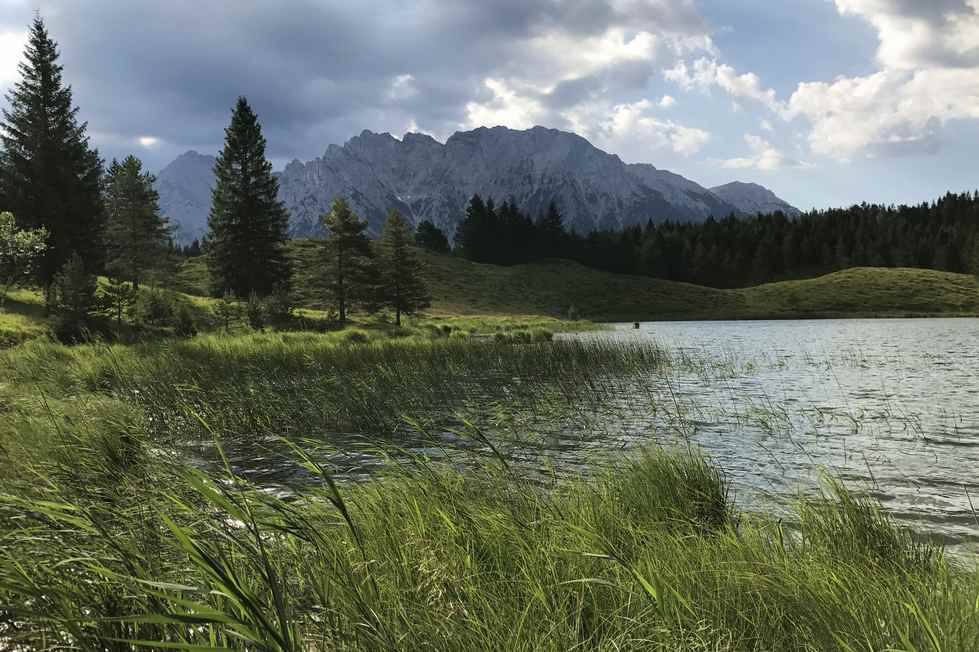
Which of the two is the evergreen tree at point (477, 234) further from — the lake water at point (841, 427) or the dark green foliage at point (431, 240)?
the lake water at point (841, 427)

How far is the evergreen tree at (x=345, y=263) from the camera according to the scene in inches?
1828

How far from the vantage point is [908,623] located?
2.55 meters

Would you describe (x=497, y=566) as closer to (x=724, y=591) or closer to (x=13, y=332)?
(x=724, y=591)

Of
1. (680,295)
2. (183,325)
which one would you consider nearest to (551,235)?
(680,295)

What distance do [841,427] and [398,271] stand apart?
44.1 meters

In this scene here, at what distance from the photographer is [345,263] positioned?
4653 centimetres

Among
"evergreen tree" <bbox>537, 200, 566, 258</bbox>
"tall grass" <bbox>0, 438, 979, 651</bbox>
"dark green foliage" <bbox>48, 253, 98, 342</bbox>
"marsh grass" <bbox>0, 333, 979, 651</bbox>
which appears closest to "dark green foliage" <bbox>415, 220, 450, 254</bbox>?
"evergreen tree" <bbox>537, 200, 566, 258</bbox>


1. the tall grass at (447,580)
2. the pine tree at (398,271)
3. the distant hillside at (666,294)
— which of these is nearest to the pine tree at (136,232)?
the distant hillside at (666,294)

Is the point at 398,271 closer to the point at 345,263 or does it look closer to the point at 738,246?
the point at 345,263

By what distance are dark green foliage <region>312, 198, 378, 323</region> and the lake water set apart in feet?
109

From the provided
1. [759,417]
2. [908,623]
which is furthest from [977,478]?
[908,623]

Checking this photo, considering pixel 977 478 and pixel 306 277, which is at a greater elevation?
pixel 306 277

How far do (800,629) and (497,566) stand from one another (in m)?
1.71

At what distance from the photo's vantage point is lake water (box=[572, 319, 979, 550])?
6.66 meters
